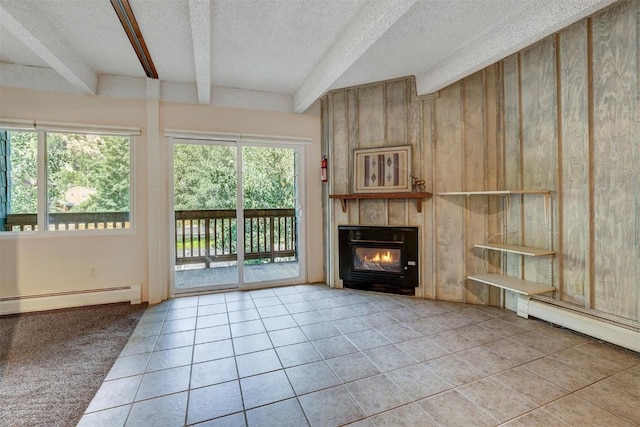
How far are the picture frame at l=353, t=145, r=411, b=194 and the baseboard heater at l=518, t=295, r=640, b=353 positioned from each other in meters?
1.73

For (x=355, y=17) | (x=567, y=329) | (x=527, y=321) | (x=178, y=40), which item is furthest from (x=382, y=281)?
(x=178, y=40)

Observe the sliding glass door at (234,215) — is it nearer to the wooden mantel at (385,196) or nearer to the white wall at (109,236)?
the white wall at (109,236)

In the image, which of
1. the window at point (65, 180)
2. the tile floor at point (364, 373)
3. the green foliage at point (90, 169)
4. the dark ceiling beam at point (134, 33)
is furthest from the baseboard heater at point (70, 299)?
the dark ceiling beam at point (134, 33)

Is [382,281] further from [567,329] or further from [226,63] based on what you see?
[226,63]

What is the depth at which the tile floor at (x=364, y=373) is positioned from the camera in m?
1.66

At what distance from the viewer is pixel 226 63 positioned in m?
3.26

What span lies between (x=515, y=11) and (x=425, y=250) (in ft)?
8.05

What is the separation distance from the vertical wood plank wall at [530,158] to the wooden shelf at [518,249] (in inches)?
4.4

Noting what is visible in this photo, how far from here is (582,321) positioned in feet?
8.48

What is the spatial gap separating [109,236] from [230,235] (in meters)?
1.44

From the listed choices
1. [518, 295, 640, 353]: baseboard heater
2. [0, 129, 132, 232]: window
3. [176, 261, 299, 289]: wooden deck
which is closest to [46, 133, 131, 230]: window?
[0, 129, 132, 232]: window

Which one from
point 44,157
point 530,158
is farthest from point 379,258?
point 44,157

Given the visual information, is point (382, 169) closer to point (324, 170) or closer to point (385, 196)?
point (385, 196)

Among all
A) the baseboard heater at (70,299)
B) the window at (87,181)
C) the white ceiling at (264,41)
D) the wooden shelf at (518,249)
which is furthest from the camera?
the window at (87,181)
